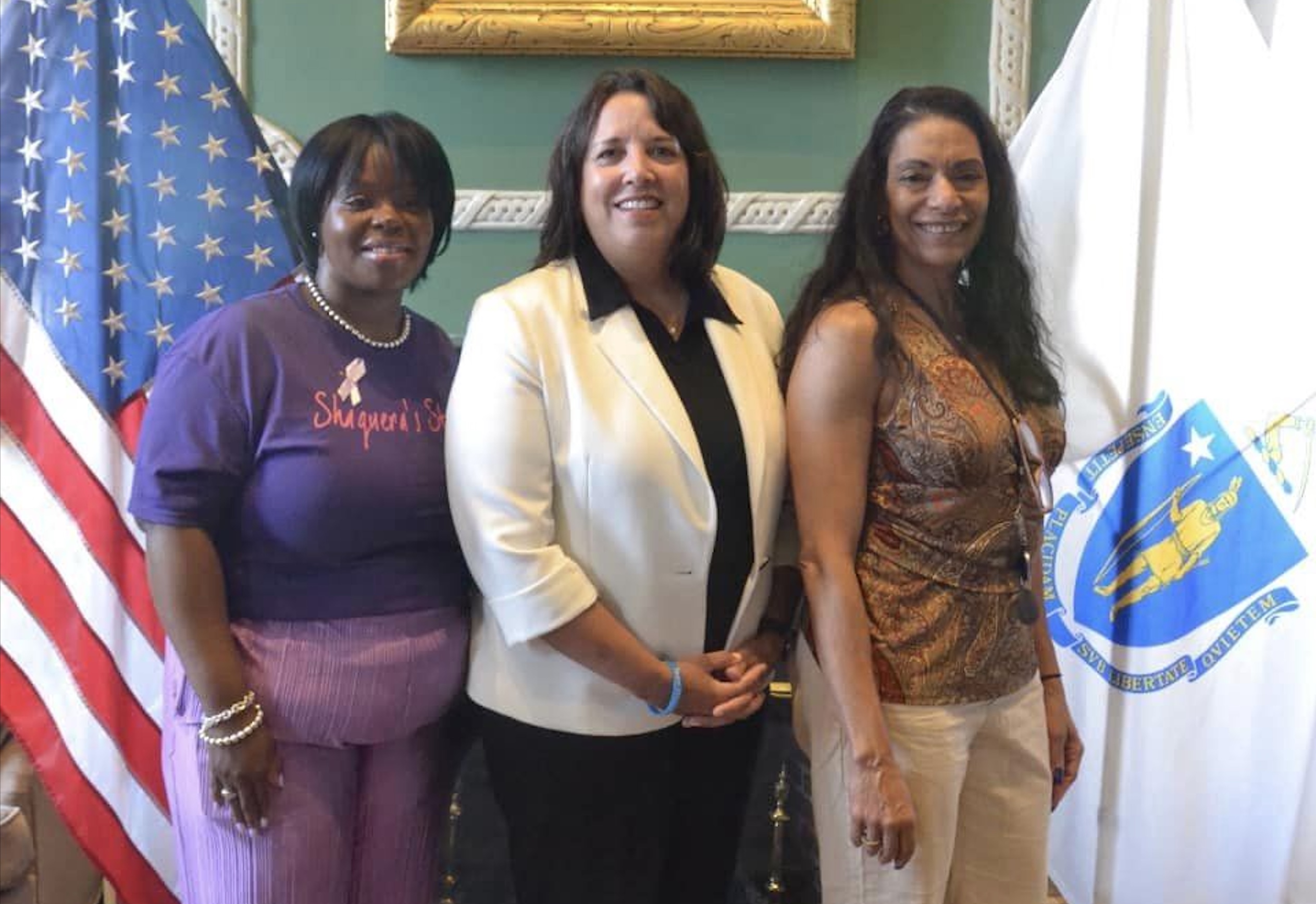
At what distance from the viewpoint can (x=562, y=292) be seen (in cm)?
122

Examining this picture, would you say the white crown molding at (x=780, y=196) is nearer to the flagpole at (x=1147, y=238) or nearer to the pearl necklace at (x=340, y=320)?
the flagpole at (x=1147, y=238)

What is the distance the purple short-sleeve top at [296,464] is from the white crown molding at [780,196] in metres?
0.94

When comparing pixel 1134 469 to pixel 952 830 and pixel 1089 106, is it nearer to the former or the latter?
pixel 1089 106

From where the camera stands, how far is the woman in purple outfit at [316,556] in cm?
114

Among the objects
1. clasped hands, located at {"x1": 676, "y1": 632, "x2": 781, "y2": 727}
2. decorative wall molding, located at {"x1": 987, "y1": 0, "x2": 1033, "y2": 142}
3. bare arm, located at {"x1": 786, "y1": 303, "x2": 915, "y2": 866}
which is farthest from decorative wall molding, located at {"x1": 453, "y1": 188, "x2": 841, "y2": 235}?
clasped hands, located at {"x1": 676, "y1": 632, "x2": 781, "y2": 727}

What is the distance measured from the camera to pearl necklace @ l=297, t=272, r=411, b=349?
1238 millimetres

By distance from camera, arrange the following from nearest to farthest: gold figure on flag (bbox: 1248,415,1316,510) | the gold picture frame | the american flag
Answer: the american flag
gold figure on flag (bbox: 1248,415,1316,510)
the gold picture frame

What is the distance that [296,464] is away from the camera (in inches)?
45.3

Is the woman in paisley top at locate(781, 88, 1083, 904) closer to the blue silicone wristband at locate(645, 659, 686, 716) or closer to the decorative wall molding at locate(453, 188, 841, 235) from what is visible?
the blue silicone wristband at locate(645, 659, 686, 716)

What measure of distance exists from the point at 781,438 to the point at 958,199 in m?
0.35

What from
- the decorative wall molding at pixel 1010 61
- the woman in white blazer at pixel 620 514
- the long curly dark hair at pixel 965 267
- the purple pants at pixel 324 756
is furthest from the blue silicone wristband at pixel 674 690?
the decorative wall molding at pixel 1010 61

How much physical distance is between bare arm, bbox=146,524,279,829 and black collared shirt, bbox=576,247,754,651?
0.52 metres

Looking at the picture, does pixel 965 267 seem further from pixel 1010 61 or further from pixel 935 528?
pixel 1010 61

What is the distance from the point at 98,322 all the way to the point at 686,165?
88cm
